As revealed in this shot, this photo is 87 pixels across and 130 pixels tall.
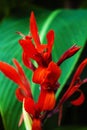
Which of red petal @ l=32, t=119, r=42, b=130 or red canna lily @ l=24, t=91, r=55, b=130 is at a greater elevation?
red canna lily @ l=24, t=91, r=55, b=130

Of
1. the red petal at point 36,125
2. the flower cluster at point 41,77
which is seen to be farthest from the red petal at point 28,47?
the red petal at point 36,125

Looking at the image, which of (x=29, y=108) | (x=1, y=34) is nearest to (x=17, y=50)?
(x=1, y=34)

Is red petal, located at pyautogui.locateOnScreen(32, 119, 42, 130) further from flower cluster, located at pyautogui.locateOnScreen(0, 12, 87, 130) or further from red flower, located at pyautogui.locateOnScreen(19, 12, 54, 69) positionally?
red flower, located at pyautogui.locateOnScreen(19, 12, 54, 69)

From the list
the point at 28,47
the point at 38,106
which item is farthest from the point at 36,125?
the point at 28,47

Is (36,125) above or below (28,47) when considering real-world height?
below

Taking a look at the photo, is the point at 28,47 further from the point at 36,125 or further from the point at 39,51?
the point at 36,125

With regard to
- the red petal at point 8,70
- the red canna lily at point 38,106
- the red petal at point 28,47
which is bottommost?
the red canna lily at point 38,106

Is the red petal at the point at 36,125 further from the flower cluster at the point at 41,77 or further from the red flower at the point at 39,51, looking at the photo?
the red flower at the point at 39,51

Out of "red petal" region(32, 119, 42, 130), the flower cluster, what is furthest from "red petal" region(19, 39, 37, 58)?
"red petal" region(32, 119, 42, 130)
